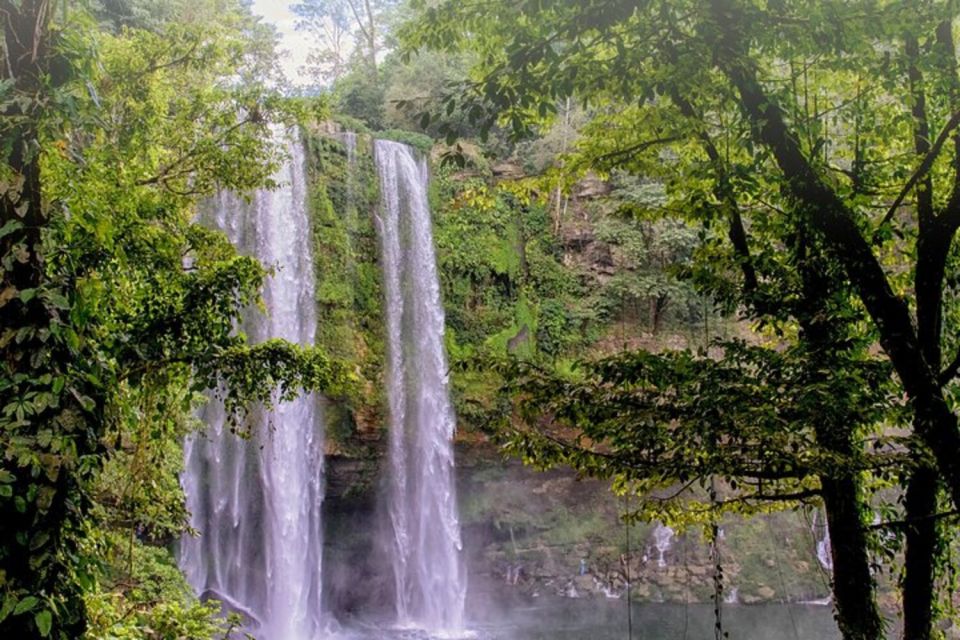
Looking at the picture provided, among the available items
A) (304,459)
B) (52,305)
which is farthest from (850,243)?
(304,459)

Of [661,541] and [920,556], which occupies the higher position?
[920,556]

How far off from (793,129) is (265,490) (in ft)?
40.7

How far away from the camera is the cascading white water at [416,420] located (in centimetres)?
1526

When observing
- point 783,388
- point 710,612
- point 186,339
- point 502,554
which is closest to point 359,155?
point 502,554

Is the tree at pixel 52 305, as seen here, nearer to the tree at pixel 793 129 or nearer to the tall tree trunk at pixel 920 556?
the tree at pixel 793 129

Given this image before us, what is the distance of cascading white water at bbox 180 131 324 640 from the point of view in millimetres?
13125

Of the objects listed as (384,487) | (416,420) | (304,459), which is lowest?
(384,487)

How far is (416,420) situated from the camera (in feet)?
51.0

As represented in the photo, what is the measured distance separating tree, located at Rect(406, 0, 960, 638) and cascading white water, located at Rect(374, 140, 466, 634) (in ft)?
36.9

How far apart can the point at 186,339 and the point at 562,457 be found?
3.08 m

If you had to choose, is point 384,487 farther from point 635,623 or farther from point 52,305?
point 52,305

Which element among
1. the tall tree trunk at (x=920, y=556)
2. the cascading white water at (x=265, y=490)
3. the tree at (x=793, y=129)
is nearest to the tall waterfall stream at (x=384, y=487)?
the cascading white water at (x=265, y=490)

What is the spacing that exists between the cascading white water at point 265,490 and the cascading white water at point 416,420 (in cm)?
197

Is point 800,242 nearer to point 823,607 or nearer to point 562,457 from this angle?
point 562,457
